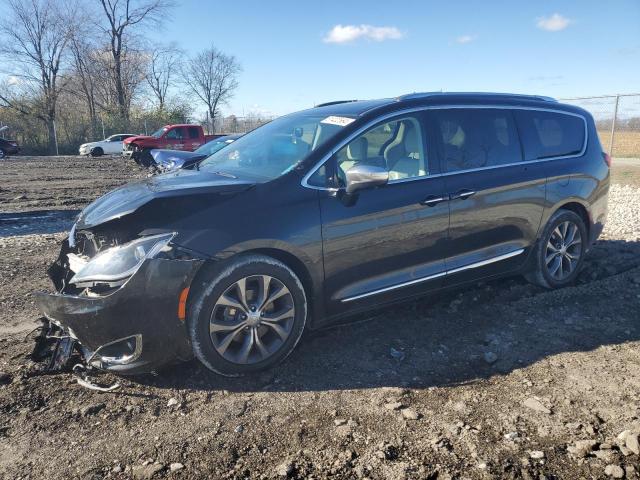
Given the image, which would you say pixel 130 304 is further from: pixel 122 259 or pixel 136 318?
pixel 122 259

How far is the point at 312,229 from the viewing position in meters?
3.40

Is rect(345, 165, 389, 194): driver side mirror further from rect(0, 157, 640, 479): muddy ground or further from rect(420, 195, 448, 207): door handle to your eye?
rect(0, 157, 640, 479): muddy ground

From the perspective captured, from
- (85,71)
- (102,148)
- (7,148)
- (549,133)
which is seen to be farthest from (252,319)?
(85,71)

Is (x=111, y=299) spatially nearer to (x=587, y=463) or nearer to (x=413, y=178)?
(x=413, y=178)

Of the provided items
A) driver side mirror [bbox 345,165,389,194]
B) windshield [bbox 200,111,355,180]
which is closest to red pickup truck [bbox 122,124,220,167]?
windshield [bbox 200,111,355,180]

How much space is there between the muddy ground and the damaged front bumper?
0.86ft

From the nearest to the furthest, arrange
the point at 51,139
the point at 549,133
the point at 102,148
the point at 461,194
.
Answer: the point at 461,194 → the point at 549,133 → the point at 102,148 → the point at 51,139

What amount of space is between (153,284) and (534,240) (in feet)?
11.4

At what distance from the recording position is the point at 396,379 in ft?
11.0

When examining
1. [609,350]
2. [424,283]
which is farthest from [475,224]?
[609,350]

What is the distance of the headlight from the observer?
9.77 feet

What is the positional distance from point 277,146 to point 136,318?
181 centimetres

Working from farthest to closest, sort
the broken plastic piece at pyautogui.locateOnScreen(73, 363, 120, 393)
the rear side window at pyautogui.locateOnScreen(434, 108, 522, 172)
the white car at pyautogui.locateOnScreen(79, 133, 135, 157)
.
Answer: the white car at pyautogui.locateOnScreen(79, 133, 135, 157) < the rear side window at pyautogui.locateOnScreen(434, 108, 522, 172) < the broken plastic piece at pyautogui.locateOnScreen(73, 363, 120, 393)

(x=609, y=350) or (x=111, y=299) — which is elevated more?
(x=111, y=299)
